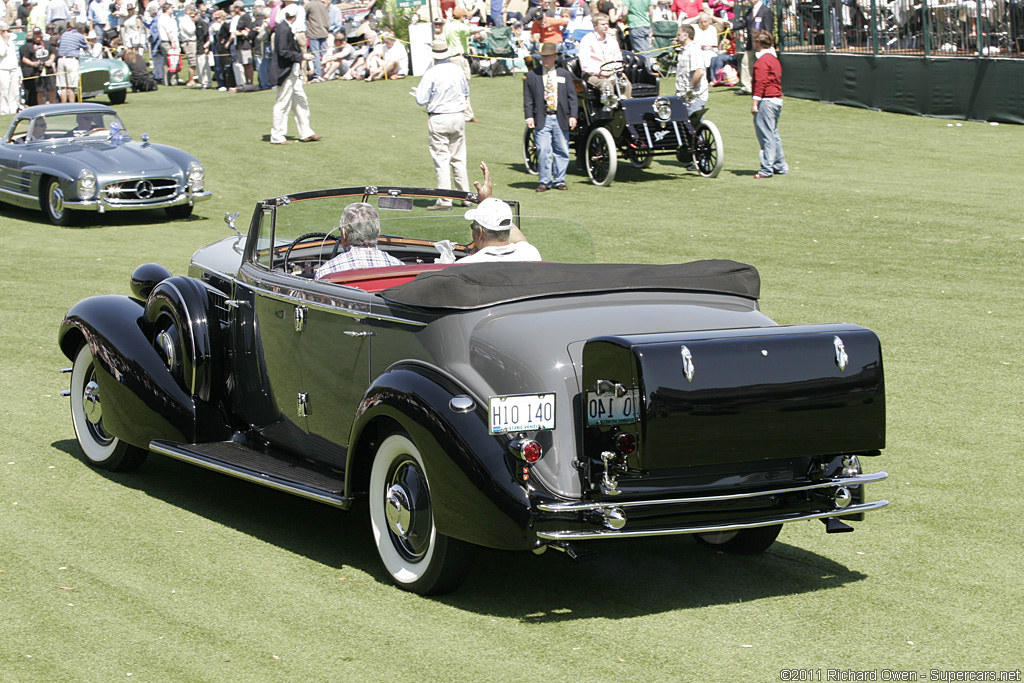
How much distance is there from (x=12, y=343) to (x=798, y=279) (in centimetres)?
711

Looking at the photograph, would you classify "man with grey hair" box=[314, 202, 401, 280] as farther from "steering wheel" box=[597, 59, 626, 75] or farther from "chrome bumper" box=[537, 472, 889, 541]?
"steering wheel" box=[597, 59, 626, 75]

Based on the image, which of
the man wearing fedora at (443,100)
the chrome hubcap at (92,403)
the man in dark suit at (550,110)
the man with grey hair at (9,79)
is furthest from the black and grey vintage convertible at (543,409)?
the man with grey hair at (9,79)

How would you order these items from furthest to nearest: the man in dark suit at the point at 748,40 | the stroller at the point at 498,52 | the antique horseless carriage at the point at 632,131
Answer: the stroller at the point at 498,52
the man in dark suit at the point at 748,40
the antique horseless carriage at the point at 632,131

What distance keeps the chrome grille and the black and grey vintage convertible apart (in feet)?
32.8

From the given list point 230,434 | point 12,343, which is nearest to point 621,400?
point 230,434

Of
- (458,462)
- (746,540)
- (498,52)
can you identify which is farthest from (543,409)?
(498,52)

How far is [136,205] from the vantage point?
15.5m

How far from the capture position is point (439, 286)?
4.84 metres

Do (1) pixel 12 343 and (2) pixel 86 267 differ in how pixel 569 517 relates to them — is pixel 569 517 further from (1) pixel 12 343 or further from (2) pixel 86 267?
(2) pixel 86 267

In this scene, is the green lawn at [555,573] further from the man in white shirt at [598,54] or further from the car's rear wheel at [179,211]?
the man in white shirt at [598,54]

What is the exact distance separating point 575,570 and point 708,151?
13.4m

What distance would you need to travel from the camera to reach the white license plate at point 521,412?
4.35m

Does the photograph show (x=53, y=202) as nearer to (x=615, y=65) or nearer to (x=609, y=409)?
(x=615, y=65)

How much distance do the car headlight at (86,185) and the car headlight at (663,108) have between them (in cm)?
778
